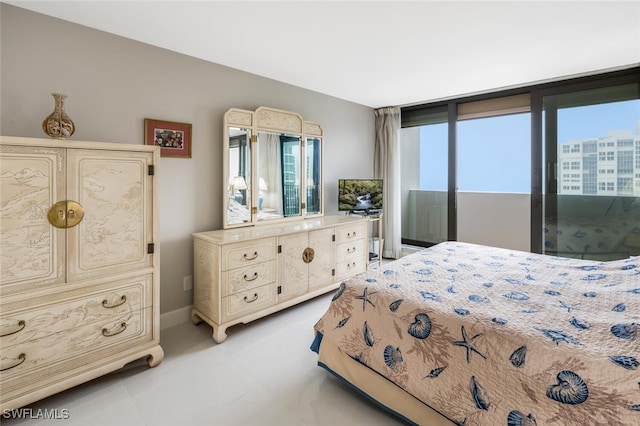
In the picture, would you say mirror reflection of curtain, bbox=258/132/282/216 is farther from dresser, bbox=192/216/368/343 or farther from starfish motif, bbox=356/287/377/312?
starfish motif, bbox=356/287/377/312

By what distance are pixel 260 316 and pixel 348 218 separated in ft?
5.45

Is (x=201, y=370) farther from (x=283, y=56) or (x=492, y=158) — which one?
(x=492, y=158)

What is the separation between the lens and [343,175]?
14.4ft

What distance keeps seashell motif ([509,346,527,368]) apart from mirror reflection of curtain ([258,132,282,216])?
2.52 m

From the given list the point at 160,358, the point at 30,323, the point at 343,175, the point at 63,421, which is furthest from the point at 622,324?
the point at 343,175

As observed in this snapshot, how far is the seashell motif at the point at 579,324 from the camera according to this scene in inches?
53.2

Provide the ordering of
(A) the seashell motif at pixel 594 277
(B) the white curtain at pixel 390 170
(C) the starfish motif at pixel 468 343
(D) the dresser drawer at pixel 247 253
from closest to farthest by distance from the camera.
A: (C) the starfish motif at pixel 468 343
(A) the seashell motif at pixel 594 277
(D) the dresser drawer at pixel 247 253
(B) the white curtain at pixel 390 170

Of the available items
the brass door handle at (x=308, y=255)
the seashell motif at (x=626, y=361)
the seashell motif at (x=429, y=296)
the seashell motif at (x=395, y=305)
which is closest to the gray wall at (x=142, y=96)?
the brass door handle at (x=308, y=255)

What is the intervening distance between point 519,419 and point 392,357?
572mm

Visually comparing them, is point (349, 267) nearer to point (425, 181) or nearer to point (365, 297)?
point (365, 297)

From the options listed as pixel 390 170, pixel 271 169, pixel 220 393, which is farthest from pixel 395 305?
pixel 390 170

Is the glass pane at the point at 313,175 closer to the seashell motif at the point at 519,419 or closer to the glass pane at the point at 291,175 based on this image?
the glass pane at the point at 291,175

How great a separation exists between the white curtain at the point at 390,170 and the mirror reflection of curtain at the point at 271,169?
2.04 meters

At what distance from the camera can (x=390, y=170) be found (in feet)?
15.5
